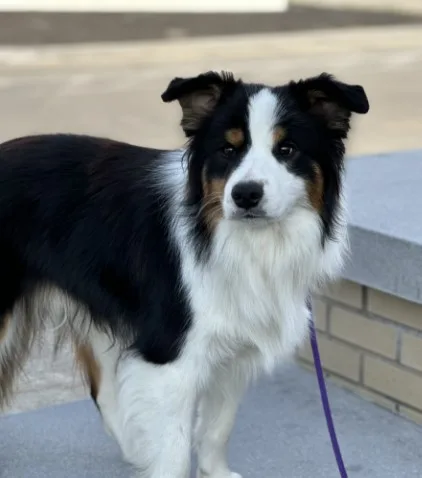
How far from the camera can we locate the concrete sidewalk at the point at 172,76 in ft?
37.8

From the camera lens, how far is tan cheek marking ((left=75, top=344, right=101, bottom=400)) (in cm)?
439

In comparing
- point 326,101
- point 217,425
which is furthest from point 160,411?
point 326,101

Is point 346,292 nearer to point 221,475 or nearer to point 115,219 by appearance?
point 221,475

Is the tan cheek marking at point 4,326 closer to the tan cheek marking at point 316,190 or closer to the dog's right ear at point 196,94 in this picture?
the dog's right ear at point 196,94

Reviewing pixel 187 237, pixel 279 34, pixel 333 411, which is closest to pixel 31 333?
pixel 187 237

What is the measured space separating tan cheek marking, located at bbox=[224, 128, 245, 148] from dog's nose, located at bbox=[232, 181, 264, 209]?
8.5 inches

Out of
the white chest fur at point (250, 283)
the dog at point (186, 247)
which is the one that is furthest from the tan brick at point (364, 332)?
the white chest fur at point (250, 283)

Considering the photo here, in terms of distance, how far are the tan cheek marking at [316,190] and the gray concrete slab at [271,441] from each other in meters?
1.25

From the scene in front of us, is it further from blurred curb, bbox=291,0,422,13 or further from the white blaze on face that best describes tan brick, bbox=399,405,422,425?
blurred curb, bbox=291,0,422,13

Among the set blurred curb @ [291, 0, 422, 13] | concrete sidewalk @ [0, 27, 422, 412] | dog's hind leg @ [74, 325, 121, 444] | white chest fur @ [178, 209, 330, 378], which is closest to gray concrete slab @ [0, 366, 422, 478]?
dog's hind leg @ [74, 325, 121, 444]

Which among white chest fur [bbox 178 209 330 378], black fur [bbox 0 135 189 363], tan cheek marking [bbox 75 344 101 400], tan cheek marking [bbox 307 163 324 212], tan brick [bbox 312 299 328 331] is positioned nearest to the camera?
tan cheek marking [bbox 307 163 324 212]

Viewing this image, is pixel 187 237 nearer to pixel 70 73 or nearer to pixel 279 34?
pixel 70 73

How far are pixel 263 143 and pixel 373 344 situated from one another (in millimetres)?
1636

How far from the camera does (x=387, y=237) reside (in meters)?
4.40
